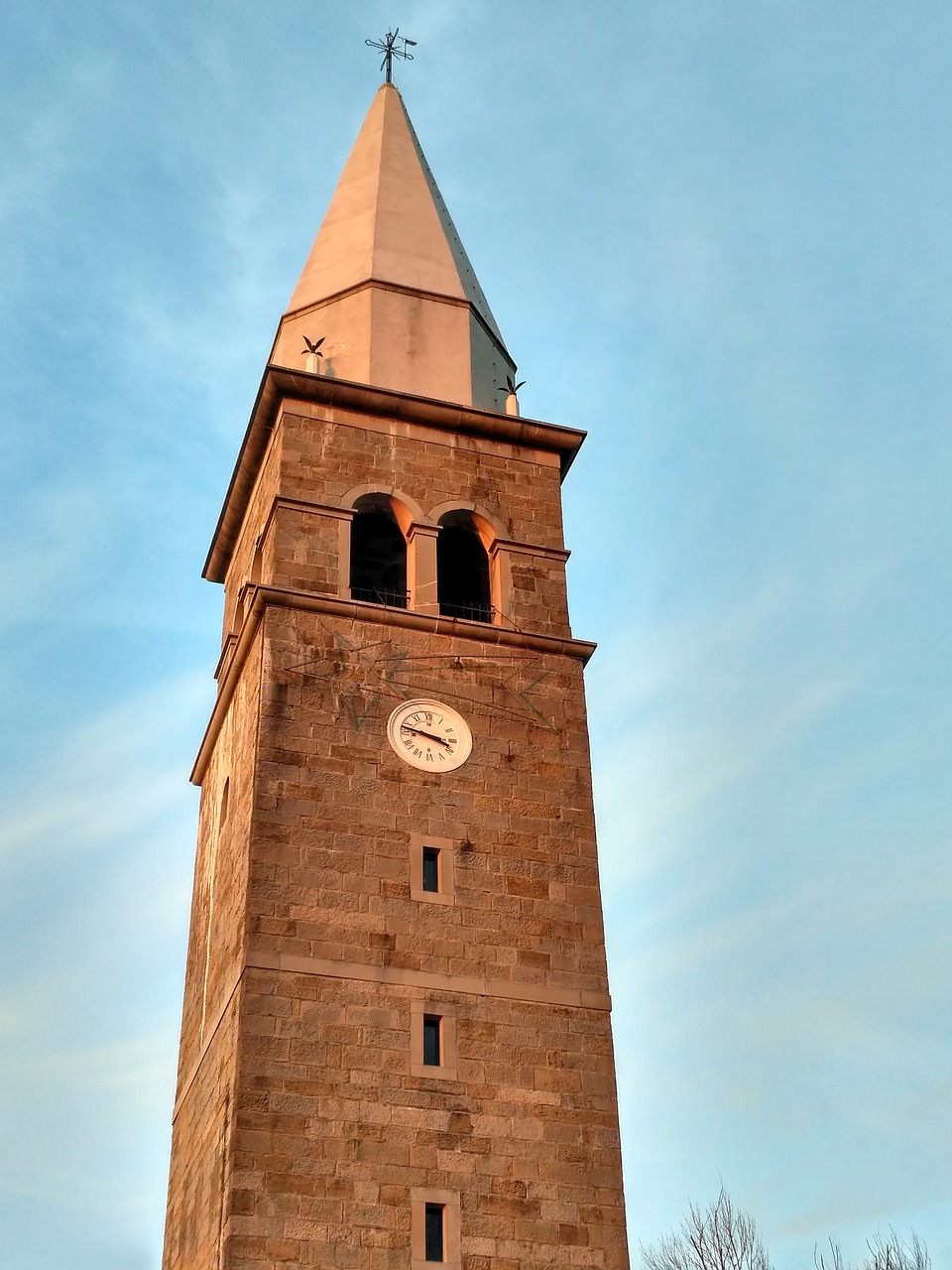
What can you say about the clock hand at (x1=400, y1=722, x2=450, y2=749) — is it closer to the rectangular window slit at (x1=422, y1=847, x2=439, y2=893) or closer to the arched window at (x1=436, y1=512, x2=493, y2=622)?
the rectangular window slit at (x1=422, y1=847, x2=439, y2=893)

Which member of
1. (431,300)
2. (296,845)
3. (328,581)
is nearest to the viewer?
(296,845)

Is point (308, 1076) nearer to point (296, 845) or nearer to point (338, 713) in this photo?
point (296, 845)

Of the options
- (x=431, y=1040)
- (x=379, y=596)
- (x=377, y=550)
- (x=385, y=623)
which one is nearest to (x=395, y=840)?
(x=431, y=1040)

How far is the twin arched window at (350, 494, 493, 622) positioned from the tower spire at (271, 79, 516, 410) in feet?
8.63

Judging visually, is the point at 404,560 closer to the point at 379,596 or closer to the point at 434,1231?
the point at 379,596

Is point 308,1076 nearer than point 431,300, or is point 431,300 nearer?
point 308,1076

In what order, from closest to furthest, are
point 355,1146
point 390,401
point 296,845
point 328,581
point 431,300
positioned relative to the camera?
point 355,1146
point 296,845
point 328,581
point 390,401
point 431,300

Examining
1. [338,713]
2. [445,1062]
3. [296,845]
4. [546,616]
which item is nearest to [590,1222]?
[445,1062]

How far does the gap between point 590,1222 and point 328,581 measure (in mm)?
10928

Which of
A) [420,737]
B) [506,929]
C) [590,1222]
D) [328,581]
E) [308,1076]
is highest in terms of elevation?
[328,581]

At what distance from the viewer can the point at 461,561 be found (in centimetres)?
3102

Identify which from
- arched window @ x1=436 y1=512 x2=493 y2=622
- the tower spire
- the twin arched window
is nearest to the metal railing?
the twin arched window

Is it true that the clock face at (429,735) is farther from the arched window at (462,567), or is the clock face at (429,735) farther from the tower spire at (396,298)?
the tower spire at (396,298)

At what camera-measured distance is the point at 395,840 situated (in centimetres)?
2547
